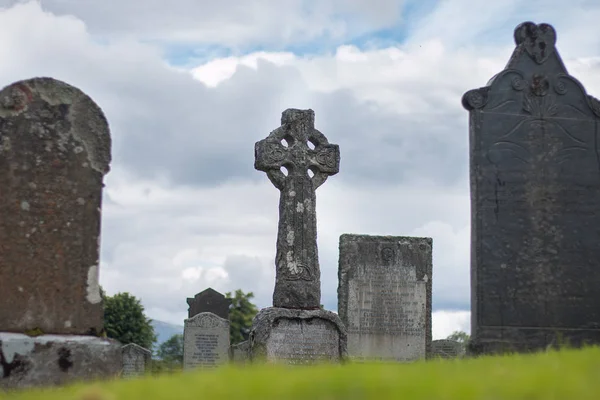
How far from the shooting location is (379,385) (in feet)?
18.2

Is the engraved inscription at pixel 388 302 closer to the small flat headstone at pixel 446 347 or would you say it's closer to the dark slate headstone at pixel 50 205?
the small flat headstone at pixel 446 347

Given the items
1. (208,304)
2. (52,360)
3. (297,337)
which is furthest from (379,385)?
(208,304)

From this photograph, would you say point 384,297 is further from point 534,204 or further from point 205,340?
point 205,340

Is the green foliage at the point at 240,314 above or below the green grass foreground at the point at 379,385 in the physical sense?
above

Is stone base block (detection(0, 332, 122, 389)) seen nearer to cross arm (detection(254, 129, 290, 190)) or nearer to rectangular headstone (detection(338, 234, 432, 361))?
cross arm (detection(254, 129, 290, 190))

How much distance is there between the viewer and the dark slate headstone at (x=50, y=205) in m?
8.99

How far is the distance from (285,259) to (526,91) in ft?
16.6

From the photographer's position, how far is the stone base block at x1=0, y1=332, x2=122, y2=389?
8.70 metres

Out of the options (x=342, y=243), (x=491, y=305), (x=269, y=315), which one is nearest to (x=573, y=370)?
(x=491, y=305)

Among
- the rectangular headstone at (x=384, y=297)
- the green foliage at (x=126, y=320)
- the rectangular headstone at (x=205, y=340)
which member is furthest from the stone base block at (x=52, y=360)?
the green foliage at (x=126, y=320)

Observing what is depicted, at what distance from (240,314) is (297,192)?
29929 millimetres

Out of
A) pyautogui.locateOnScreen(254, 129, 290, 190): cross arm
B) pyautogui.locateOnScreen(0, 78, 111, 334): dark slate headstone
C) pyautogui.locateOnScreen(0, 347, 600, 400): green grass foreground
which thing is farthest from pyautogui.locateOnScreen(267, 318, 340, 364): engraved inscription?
pyautogui.locateOnScreen(0, 347, 600, 400): green grass foreground

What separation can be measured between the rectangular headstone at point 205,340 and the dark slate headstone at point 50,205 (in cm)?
1536

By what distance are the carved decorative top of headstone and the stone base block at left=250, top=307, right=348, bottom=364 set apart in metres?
0.29
